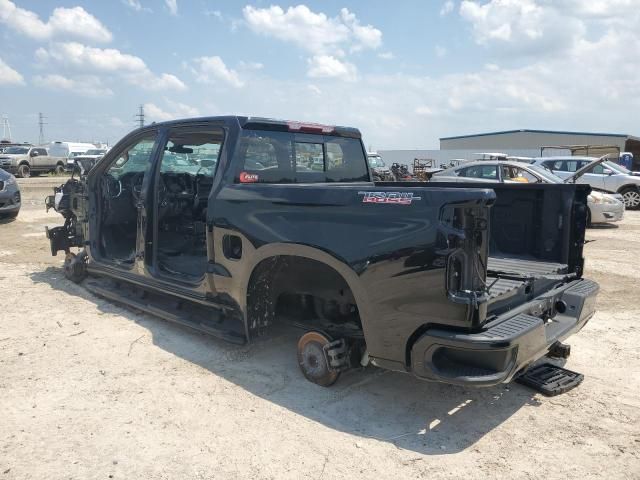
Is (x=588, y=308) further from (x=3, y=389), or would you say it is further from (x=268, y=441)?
(x=3, y=389)

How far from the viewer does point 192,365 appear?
4160mm

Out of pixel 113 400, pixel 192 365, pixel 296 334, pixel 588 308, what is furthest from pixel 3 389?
pixel 588 308

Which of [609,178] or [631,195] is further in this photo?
[631,195]

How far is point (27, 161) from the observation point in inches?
Result: 1166

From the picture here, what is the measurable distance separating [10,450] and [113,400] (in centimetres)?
72

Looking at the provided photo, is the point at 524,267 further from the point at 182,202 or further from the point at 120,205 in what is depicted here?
the point at 120,205

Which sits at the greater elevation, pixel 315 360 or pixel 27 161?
pixel 27 161

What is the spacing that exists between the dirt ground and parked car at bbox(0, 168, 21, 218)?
741cm

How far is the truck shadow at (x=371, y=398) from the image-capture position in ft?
10.5

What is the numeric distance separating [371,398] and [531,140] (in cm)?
5365

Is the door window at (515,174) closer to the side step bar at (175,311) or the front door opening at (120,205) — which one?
the front door opening at (120,205)

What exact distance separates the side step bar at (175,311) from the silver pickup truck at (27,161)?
Answer: 87.9 ft

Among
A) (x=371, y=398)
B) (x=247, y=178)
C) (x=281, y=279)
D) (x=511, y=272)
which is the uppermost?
(x=247, y=178)

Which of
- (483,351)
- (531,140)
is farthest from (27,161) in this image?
(531,140)
